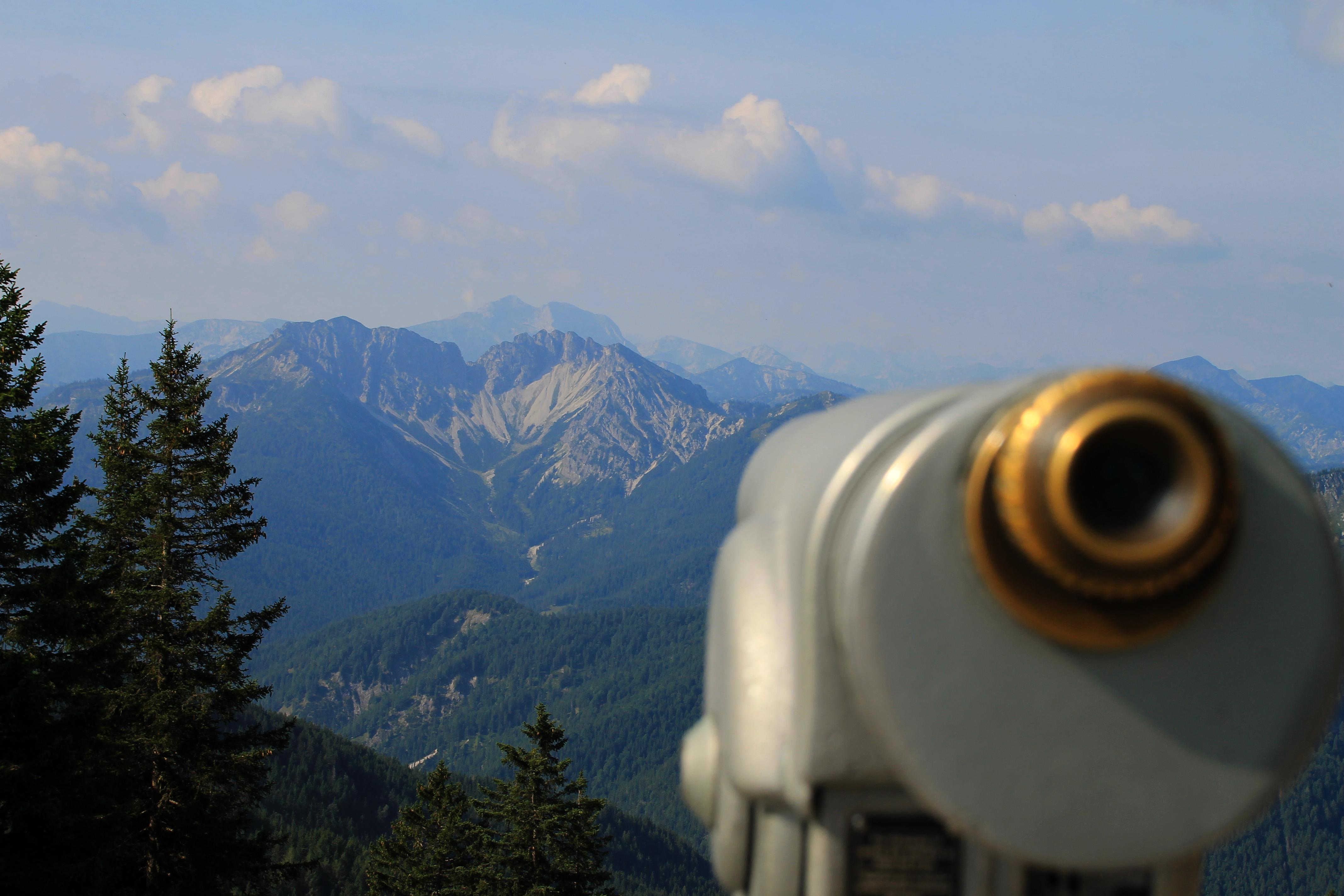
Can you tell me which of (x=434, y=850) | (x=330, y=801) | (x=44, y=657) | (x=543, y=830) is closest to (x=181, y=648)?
(x=44, y=657)

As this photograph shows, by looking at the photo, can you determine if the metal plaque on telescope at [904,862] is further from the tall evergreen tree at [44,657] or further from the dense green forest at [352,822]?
the dense green forest at [352,822]

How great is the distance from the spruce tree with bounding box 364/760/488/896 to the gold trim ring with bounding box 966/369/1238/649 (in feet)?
85.6

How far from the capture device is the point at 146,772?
18125mm

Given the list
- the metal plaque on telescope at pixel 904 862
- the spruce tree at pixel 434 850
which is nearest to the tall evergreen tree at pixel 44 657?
the metal plaque on telescope at pixel 904 862

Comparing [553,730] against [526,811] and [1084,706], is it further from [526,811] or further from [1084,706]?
[1084,706]

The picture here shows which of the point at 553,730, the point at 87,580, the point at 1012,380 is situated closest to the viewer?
the point at 1012,380

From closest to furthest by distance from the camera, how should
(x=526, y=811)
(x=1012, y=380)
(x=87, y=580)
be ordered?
(x=1012, y=380)
(x=87, y=580)
(x=526, y=811)

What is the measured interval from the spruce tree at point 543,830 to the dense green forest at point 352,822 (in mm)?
60353

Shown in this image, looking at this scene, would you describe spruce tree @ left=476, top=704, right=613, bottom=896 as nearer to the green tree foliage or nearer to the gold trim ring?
the gold trim ring

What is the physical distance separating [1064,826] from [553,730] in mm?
25863

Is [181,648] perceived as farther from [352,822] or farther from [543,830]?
[352,822]

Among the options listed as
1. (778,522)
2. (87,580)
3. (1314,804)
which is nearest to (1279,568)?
(778,522)

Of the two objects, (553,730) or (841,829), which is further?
(553,730)

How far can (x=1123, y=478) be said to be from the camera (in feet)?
8.68
